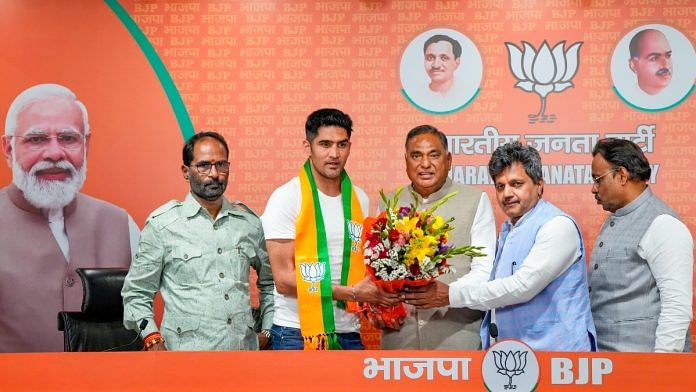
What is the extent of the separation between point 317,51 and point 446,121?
2.63ft

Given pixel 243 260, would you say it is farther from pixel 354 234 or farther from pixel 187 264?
pixel 354 234

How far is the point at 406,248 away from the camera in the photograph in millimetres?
3291

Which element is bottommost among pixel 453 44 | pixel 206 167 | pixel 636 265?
pixel 636 265

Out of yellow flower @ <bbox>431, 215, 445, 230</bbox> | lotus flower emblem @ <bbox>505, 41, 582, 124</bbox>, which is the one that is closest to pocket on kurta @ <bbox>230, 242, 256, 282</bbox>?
yellow flower @ <bbox>431, 215, 445, 230</bbox>

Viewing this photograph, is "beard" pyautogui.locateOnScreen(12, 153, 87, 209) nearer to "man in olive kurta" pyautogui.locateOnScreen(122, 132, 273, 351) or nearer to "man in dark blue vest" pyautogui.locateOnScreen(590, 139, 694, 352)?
"man in olive kurta" pyautogui.locateOnScreen(122, 132, 273, 351)

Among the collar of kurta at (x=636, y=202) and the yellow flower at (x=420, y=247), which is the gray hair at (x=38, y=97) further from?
the collar of kurta at (x=636, y=202)

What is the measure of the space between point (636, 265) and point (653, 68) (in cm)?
147

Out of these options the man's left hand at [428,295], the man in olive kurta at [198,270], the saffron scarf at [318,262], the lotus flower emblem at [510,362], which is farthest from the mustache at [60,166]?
the lotus flower emblem at [510,362]

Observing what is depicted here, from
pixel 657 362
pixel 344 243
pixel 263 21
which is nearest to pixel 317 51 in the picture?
pixel 263 21

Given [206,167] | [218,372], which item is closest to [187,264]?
[206,167]

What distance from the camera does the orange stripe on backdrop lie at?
3.04 m

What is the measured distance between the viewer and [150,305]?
363 centimetres

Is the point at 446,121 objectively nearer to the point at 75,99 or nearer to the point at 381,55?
the point at 381,55

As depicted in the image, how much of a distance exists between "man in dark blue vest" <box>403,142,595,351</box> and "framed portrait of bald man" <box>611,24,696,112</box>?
1.34 meters
